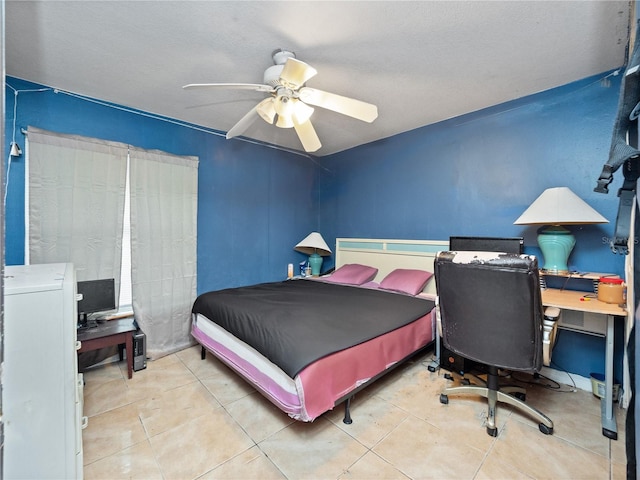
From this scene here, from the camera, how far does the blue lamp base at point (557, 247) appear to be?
2.25m

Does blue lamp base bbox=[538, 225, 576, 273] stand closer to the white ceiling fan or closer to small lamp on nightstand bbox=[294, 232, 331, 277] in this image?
the white ceiling fan

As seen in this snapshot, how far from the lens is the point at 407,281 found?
310 centimetres

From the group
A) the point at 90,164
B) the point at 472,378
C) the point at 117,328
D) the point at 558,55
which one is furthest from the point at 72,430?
the point at 558,55

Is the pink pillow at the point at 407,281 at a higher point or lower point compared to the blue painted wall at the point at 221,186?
lower

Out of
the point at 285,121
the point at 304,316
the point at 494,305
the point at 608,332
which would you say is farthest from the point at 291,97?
the point at 608,332

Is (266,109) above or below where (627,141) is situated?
above

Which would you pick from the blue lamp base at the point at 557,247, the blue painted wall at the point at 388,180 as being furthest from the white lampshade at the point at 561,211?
the blue painted wall at the point at 388,180

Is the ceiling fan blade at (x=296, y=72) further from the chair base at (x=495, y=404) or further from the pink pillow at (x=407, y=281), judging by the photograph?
the chair base at (x=495, y=404)

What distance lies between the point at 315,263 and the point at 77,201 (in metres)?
2.87

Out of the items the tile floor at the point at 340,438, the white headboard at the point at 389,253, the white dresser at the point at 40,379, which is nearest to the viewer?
the white dresser at the point at 40,379

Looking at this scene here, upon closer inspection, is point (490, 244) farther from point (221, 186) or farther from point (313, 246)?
point (221, 186)

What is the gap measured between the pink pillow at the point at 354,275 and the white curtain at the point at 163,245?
179 centimetres

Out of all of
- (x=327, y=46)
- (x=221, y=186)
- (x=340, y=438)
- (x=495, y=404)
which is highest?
(x=327, y=46)

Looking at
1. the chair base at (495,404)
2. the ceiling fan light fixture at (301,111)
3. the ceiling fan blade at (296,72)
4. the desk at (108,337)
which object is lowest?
the chair base at (495,404)
